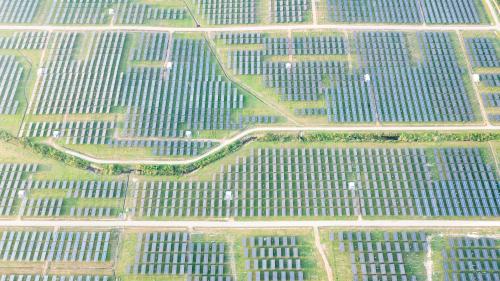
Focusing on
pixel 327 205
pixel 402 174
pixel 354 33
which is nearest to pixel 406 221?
pixel 402 174

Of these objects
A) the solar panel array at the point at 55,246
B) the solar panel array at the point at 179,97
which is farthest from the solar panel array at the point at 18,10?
the solar panel array at the point at 55,246

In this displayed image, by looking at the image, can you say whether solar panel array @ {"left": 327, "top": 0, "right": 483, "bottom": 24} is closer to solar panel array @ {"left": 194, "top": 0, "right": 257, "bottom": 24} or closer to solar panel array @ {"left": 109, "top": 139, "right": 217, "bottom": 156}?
solar panel array @ {"left": 194, "top": 0, "right": 257, "bottom": 24}

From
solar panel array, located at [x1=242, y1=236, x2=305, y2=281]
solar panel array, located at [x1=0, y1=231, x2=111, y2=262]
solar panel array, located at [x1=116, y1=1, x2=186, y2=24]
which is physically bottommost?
solar panel array, located at [x1=0, y1=231, x2=111, y2=262]

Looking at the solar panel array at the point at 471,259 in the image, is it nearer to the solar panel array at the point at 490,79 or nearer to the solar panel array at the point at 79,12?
the solar panel array at the point at 490,79

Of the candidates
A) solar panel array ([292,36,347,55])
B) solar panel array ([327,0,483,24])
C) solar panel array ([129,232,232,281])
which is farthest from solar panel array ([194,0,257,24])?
solar panel array ([129,232,232,281])

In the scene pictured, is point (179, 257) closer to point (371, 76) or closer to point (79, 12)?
point (371, 76)

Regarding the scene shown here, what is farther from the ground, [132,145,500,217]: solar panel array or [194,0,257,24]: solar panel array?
[194,0,257,24]: solar panel array

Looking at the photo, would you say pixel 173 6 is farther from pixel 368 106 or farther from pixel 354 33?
pixel 368 106
